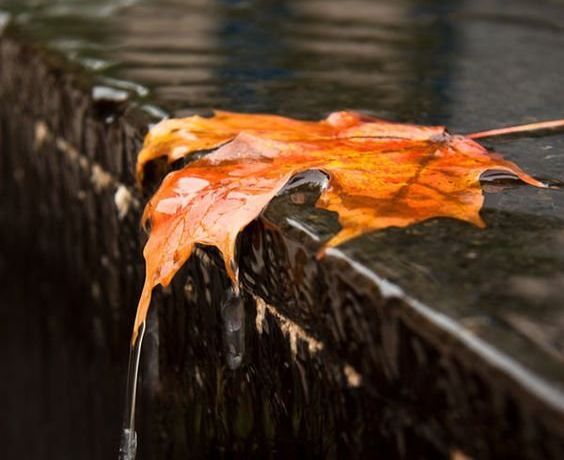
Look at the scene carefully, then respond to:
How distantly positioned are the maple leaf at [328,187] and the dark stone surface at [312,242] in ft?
0.08

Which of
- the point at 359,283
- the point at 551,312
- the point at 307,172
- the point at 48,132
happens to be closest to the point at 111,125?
the point at 48,132

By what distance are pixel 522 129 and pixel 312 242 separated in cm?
53

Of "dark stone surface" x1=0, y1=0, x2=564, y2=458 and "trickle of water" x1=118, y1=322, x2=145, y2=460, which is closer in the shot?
"dark stone surface" x1=0, y1=0, x2=564, y2=458

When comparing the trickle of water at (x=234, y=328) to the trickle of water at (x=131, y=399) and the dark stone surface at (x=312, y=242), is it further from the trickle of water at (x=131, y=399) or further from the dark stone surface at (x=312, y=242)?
the trickle of water at (x=131, y=399)

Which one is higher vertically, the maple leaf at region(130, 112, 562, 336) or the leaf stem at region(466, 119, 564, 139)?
the maple leaf at region(130, 112, 562, 336)

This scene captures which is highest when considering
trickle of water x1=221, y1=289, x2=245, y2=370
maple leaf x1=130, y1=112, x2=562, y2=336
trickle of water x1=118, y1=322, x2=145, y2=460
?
maple leaf x1=130, y1=112, x2=562, y2=336

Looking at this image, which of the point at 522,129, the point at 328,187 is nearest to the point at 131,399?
the point at 328,187

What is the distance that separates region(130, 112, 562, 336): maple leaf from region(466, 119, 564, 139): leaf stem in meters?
0.09

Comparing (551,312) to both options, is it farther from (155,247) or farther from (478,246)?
(155,247)

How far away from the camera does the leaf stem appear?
→ 1.30 m

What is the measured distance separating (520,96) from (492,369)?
0.98 metres

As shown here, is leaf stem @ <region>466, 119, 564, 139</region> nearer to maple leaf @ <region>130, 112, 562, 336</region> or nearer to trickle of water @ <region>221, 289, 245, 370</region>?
maple leaf @ <region>130, 112, 562, 336</region>

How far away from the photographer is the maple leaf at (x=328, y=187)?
0.96 metres

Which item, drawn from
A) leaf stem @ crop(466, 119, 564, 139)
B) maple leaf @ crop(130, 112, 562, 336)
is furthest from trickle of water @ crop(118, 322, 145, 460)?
leaf stem @ crop(466, 119, 564, 139)
